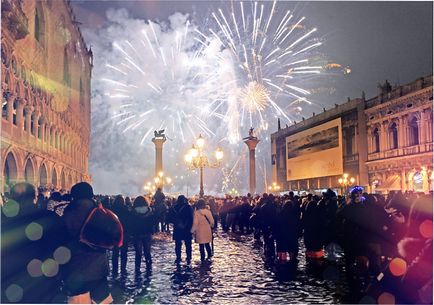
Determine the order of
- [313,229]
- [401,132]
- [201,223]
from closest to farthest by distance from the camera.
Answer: [201,223] < [313,229] < [401,132]

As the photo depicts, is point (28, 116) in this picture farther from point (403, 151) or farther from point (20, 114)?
point (403, 151)

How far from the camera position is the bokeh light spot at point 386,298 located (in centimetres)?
559

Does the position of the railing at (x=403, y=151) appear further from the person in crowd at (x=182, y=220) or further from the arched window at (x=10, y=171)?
the person in crowd at (x=182, y=220)

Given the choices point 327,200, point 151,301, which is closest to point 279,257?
point 327,200

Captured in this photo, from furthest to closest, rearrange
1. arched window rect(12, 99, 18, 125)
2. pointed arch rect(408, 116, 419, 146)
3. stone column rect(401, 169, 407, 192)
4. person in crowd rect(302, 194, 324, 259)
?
stone column rect(401, 169, 407, 192), pointed arch rect(408, 116, 419, 146), arched window rect(12, 99, 18, 125), person in crowd rect(302, 194, 324, 259)

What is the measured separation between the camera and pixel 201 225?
37.3ft

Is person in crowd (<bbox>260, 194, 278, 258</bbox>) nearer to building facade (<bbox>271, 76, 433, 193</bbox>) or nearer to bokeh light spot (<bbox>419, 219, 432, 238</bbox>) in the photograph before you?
bokeh light spot (<bbox>419, 219, 432, 238</bbox>)

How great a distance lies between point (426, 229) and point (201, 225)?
6572mm

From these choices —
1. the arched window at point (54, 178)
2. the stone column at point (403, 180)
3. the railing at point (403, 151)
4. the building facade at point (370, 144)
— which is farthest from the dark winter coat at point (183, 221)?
the stone column at point (403, 180)

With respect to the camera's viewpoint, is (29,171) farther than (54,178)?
No

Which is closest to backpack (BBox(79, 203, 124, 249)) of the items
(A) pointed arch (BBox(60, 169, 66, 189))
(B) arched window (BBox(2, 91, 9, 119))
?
(B) arched window (BBox(2, 91, 9, 119))

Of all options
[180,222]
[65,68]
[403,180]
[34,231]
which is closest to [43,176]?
[65,68]

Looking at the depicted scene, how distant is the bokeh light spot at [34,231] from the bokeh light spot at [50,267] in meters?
0.27

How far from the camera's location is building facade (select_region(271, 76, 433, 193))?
34688 millimetres
